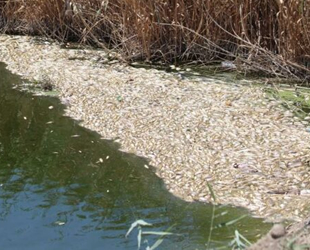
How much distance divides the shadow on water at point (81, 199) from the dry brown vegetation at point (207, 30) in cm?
181

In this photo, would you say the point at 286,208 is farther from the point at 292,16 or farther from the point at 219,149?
the point at 292,16

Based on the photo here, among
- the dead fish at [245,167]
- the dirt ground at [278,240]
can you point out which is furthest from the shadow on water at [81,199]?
the dirt ground at [278,240]

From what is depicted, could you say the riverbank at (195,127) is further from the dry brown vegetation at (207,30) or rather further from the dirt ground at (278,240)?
the dirt ground at (278,240)

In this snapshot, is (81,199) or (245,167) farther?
(245,167)

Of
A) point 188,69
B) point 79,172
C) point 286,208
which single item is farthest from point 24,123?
point 286,208

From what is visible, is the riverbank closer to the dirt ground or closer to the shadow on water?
the shadow on water

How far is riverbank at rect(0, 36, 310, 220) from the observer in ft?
16.5

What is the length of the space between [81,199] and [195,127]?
1481 mm

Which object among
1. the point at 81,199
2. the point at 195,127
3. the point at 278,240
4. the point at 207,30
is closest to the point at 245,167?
the point at 195,127

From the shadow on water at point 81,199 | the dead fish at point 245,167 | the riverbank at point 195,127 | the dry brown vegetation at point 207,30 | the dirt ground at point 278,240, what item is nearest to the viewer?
the dirt ground at point 278,240

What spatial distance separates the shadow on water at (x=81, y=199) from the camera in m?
4.39

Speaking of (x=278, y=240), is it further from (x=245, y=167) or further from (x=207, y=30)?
(x=207, y=30)

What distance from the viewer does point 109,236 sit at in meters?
4.42

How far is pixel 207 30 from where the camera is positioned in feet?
25.5
